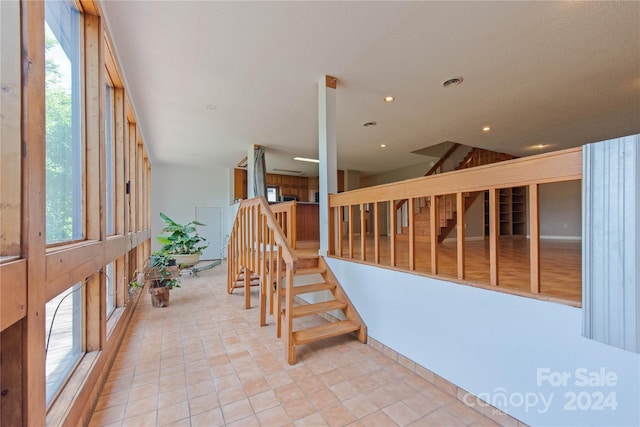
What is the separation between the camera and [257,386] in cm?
199

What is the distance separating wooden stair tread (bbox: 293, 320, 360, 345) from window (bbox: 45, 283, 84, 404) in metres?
1.59

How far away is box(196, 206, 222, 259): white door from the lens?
345 inches

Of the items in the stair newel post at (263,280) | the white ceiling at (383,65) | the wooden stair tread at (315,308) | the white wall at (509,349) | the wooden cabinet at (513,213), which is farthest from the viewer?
the wooden cabinet at (513,213)

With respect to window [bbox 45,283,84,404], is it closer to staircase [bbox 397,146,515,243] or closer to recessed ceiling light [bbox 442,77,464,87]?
recessed ceiling light [bbox 442,77,464,87]

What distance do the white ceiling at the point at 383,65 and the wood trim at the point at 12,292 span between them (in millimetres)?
2280

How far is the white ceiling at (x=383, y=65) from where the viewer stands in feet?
7.57

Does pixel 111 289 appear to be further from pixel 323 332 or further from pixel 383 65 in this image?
pixel 383 65

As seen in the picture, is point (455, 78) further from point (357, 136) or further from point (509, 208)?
point (509, 208)

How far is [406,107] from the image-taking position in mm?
4246

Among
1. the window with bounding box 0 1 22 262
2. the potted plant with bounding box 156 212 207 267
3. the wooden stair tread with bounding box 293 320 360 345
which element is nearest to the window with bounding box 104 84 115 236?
the potted plant with bounding box 156 212 207 267

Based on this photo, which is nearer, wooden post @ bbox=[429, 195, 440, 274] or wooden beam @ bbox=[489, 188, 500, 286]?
wooden beam @ bbox=[489, 188, 500, 286]

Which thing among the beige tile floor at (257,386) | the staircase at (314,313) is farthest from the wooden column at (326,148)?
the beige tile floor at (257,386)

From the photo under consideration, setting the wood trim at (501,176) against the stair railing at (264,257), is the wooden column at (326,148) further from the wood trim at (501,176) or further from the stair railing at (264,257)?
the wood trim at (501,176)

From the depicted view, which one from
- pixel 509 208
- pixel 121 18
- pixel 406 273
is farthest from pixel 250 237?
pixel 509 208
